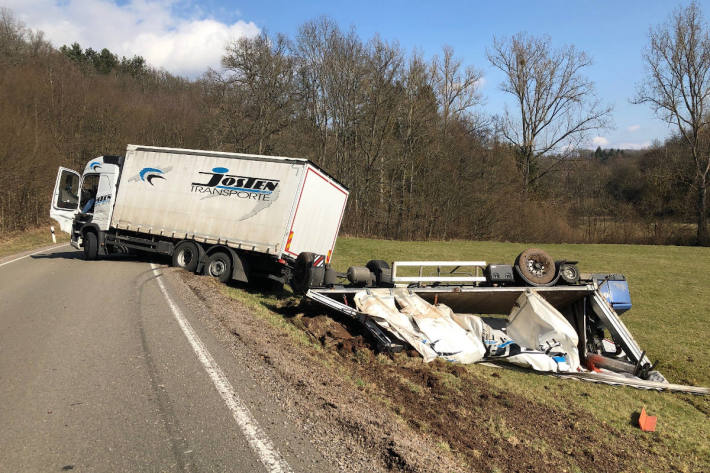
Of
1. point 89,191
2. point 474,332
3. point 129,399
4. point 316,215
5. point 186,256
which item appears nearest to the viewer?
point 129,399

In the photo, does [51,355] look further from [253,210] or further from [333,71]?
[333,71]

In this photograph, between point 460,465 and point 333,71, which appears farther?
point 333,71

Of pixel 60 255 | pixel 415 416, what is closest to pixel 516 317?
pixel 415 416

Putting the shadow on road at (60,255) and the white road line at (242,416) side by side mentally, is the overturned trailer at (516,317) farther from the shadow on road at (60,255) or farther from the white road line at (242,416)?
the shadow on road at (60,255)

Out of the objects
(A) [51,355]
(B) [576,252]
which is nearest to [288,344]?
(A) [51,355]

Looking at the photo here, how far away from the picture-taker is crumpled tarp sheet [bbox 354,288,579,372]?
7.96 m

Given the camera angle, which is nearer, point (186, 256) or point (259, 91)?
point (186, 256)

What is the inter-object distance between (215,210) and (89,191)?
5.72 metres

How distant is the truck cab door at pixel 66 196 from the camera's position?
16344 mm

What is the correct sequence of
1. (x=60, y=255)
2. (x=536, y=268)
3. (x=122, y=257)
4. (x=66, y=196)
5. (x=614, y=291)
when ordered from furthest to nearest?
(x=60, y=255) → (x=122, y=257) → (x=66, y=196) → (x=614, y=291) → (x=536, y=268)

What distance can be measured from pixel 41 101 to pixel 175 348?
42144 millimetres

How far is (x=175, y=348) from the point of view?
639cm

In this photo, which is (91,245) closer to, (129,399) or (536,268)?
(129,399)

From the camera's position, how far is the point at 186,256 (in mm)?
13859
